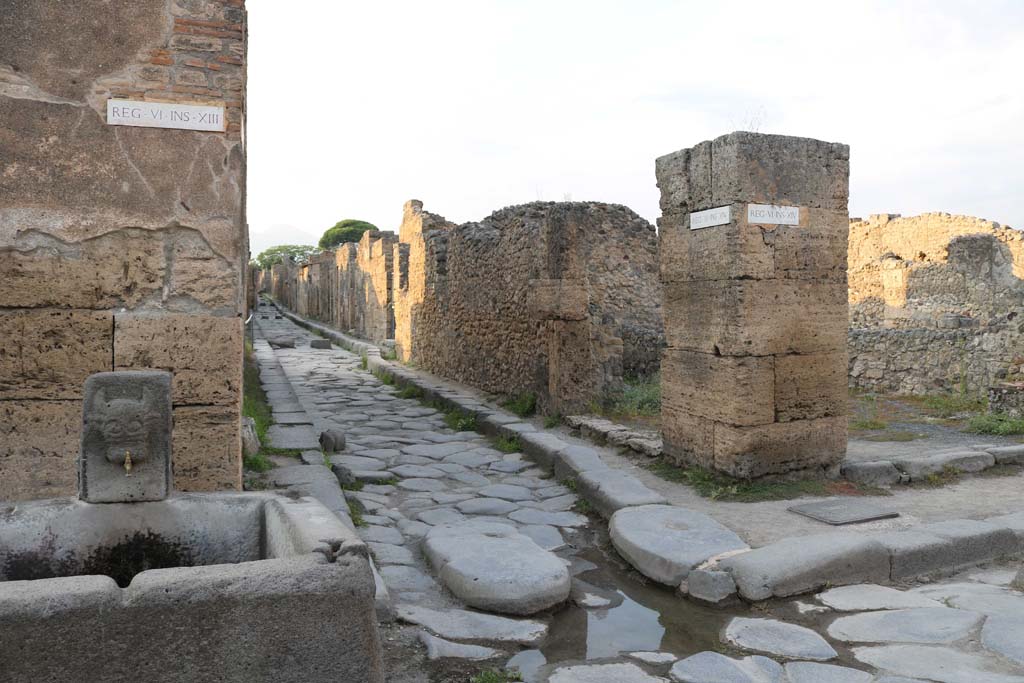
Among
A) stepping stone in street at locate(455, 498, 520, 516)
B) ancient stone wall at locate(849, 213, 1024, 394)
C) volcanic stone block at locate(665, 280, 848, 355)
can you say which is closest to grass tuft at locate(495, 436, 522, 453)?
stepping stone in street at locate(455, 498, 520, 516)

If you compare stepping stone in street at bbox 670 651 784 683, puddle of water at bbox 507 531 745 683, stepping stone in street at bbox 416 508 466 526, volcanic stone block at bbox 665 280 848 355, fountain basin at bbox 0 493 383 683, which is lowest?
puddle of water at bbox 507 531 745 683

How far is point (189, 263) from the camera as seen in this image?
3922mm

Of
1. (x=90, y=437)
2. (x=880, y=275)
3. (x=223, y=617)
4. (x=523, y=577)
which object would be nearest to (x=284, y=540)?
(x=223, y=617)

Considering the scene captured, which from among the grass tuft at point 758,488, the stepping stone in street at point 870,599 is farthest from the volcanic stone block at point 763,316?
the stepping stone in street at point 870,599

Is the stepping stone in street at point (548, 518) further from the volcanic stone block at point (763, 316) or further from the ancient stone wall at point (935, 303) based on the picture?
the ancient stone wall at point (935, 303)

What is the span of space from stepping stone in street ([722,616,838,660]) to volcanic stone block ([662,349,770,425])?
215 cm

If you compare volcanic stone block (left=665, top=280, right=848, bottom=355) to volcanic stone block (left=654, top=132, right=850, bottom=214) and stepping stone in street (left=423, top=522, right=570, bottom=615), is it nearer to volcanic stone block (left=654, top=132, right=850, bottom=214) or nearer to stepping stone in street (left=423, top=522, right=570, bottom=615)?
volcanic stone block (left=654, top=132, right=850, bottom=214)

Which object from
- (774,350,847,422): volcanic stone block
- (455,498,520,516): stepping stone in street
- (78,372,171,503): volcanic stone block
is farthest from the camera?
(774,350,847,422): volcanic stone block

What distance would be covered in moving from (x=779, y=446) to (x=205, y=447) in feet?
12.5

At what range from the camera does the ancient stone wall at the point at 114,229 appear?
12.1 feet

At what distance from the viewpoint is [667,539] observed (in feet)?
13.3

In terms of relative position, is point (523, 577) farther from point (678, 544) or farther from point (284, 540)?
point (284, 540)

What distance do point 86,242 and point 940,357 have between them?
30.5 feet

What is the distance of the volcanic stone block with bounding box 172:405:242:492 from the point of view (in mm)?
3891
